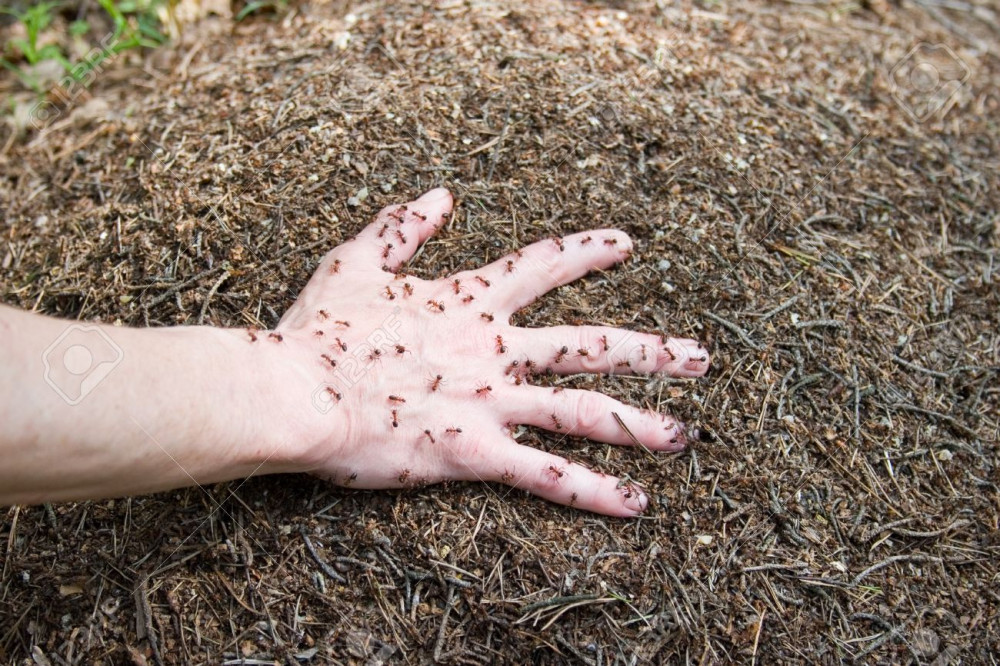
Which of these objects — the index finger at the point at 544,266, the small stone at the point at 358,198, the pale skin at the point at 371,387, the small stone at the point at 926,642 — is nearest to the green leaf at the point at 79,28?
the small stone at the point at 358,198

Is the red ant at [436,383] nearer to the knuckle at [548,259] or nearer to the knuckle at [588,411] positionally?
the knuckle at [588,411]

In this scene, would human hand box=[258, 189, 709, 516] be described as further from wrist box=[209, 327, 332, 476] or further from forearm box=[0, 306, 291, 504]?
forearm box=[0, 306, 291, 504]

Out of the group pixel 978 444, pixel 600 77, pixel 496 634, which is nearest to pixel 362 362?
pixel 496 634

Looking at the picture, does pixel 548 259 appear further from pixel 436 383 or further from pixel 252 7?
pixel 252 7

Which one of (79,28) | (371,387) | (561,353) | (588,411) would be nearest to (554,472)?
(588,411)

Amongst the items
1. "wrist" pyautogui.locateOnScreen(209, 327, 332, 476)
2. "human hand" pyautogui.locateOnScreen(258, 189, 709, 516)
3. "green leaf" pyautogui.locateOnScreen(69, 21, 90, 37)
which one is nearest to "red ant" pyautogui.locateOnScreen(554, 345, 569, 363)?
"human hand" pyautogui.locateOnScreen(258, 189, 709, 516)

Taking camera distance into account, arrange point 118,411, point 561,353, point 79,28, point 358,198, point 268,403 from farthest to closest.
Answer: point 79,28
point 358,198
point 561,353
point 268,403
point 118,411

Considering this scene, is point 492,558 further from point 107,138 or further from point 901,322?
point 107,138

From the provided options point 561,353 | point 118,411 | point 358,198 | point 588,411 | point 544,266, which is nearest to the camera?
point 118,411
